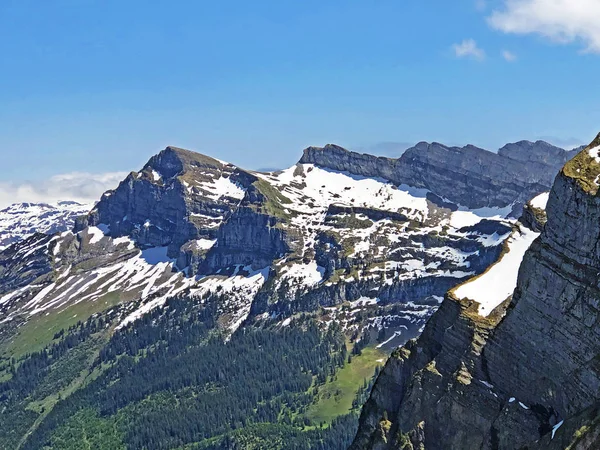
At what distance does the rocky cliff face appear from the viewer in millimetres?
60688

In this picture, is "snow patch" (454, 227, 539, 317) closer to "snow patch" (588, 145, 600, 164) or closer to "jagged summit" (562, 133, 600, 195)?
"snow patch" (588, 145, 600, 164)

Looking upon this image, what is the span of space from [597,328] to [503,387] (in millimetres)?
13632

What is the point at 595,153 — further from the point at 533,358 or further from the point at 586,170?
the point at 533,358

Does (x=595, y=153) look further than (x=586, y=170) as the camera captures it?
Yes

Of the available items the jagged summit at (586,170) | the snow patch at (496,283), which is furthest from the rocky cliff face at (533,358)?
the snow patch at (496,283)

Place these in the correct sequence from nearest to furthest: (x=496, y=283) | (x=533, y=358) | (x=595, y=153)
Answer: (x=533, y=358) < (x=595, y=153) < (x=496, y=283)

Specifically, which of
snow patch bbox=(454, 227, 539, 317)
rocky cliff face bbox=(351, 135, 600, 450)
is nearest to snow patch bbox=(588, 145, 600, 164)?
rocky cliff face bbox=(351, 135, 600, 450)

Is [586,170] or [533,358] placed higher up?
[586,170]

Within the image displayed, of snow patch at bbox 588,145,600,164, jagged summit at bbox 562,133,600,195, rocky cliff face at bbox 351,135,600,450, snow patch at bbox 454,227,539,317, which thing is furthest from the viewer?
snow patch at bbox 454,227,539,317

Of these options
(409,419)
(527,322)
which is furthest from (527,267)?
(409,419)

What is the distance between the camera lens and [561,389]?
2469 inches

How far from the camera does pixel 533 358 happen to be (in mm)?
66000

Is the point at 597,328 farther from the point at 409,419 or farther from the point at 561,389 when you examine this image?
the point at 409,419

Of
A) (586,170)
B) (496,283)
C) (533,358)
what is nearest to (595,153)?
(586,170)
